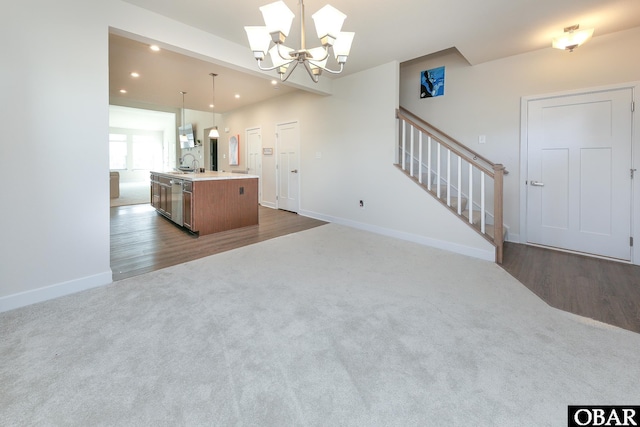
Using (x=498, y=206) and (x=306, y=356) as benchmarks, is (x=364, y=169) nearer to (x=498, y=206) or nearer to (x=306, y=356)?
(x=498, y=206)

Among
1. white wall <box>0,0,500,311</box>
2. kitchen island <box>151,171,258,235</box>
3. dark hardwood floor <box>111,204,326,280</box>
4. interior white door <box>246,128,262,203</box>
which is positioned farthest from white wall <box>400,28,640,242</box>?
interior white door <box>246,128,262,203</box>

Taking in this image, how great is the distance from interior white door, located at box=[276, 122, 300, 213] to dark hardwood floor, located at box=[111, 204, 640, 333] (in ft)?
3.81

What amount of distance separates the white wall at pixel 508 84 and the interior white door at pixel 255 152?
3.88m

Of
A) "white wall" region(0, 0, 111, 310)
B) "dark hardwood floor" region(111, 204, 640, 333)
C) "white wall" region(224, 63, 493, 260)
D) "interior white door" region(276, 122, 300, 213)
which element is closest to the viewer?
"white wall" region(0, 0, 111, 310)

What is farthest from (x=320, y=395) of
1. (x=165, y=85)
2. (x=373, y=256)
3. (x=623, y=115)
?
(x=165, y=85)

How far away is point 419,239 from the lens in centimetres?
426

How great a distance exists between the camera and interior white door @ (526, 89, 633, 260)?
135 inches

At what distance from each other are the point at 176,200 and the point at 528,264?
17.6 ft

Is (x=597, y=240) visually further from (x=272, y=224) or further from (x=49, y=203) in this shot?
(x=49, y=203)

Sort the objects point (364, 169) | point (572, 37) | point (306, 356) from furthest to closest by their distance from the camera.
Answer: point (364, 169)
point (572, 37)
point (306, 356)

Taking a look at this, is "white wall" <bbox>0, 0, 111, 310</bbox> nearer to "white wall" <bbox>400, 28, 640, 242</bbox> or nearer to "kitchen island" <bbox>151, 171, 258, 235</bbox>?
"kitchen island" <bbox>151, 171, 258, 235</bbox>

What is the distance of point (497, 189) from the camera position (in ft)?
10.9

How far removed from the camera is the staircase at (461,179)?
3.41 m

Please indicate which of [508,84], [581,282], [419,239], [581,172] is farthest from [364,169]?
[581,282]
